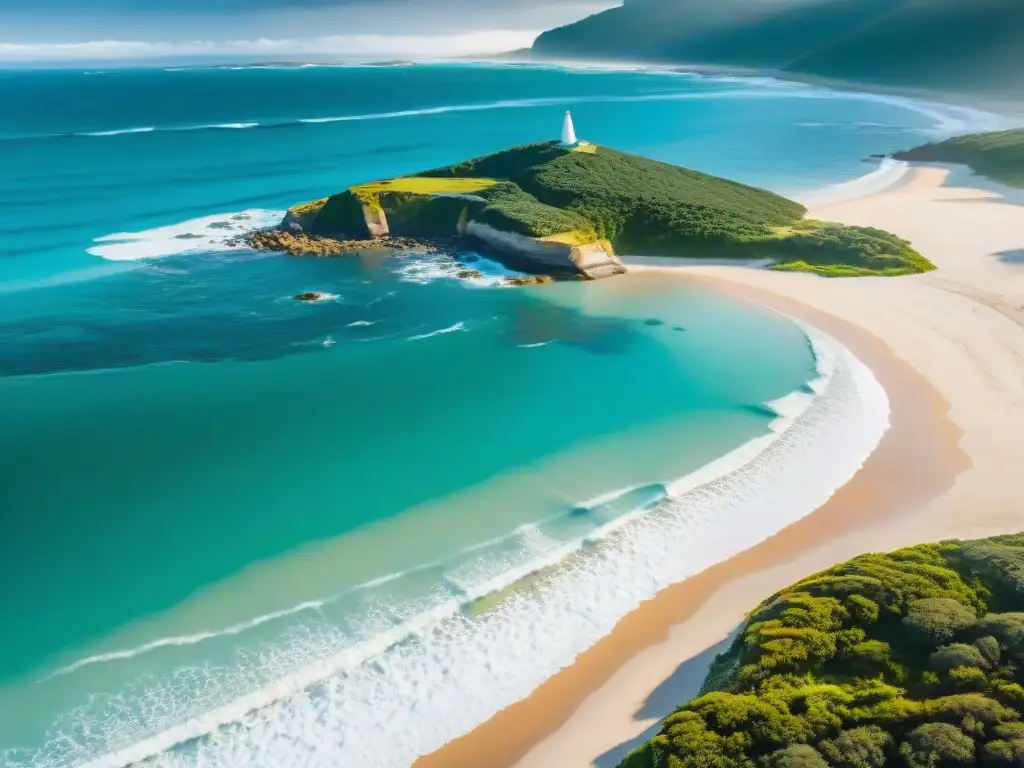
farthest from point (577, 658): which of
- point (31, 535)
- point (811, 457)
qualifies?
point (31, 535)

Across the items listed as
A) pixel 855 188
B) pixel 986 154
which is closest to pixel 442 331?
pixel 855 188

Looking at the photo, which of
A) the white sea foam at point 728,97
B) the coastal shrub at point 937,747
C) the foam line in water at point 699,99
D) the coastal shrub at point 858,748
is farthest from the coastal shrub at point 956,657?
the foam line in water at point 699,99

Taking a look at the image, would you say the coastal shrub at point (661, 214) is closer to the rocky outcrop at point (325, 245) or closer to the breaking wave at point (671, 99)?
the rocky outcrop at point (325, 245)

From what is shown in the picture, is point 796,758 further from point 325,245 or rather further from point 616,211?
point 325,245

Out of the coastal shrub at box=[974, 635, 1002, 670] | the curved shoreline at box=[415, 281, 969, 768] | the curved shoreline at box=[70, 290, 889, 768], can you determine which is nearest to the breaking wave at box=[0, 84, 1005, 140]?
the curved shoreline at box=[415, 281, 969, 768]

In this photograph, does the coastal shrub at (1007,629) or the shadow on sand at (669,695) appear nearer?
the coastal shrub at (1007,629)

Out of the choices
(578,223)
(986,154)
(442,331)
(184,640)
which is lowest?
(184,640)

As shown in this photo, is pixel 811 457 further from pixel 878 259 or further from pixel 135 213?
pixel 135 213
